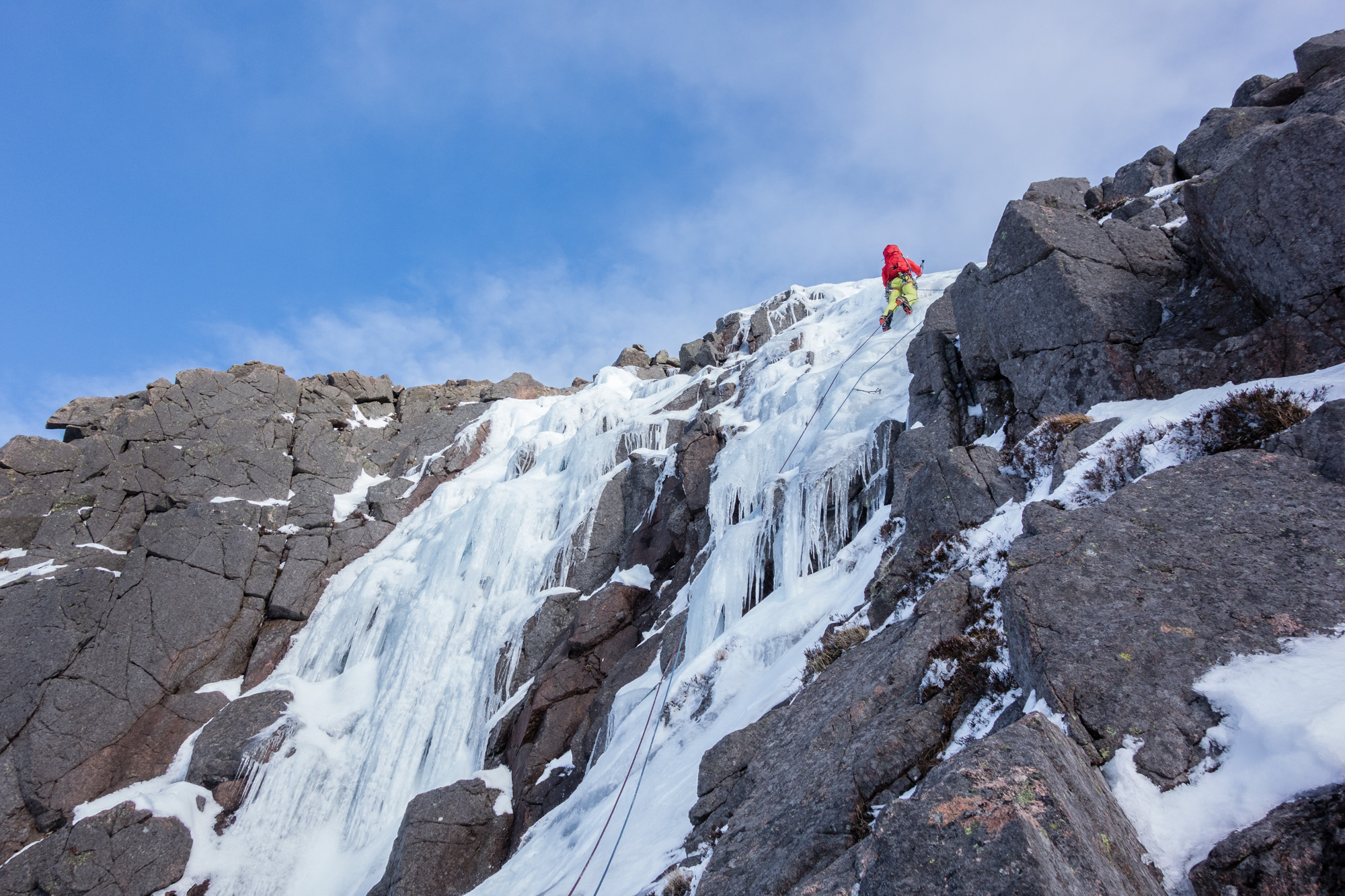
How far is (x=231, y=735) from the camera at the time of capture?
1823 cm

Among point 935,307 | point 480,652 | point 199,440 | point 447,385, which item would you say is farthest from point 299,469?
point 935,307

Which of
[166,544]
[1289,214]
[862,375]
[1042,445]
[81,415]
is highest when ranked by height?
[81,415]

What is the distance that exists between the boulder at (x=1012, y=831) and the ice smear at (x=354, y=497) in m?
25.6

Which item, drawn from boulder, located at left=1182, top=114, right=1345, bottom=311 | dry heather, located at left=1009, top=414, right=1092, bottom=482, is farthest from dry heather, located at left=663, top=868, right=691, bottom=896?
boulder, located at left=1182, top=114, right=1345, bottom=311

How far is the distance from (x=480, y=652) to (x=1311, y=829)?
17899 mm

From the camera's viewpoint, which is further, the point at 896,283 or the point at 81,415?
the point at 81,415

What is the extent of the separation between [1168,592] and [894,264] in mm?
15081

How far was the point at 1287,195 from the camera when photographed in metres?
7.18

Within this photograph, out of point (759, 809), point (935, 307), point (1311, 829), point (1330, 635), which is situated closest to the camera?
point (1311, 829)

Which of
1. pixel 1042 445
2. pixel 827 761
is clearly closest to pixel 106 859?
pixel 827 761

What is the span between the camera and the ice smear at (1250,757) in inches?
124

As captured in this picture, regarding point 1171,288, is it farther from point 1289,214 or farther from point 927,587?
→ point 927,587

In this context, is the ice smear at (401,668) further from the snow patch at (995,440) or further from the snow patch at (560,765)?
the snow patch at (995,440)

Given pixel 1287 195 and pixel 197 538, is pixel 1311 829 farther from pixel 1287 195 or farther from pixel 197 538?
pixel 197 538
